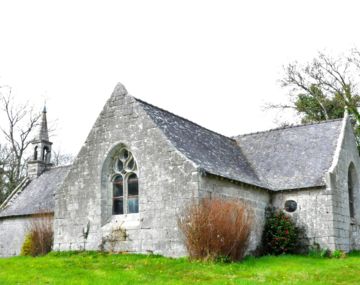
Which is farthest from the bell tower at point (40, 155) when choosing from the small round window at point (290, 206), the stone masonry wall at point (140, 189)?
the small round window at point (290, 206)

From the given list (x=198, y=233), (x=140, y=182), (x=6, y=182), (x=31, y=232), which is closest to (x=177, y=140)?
(x=140, y=182)

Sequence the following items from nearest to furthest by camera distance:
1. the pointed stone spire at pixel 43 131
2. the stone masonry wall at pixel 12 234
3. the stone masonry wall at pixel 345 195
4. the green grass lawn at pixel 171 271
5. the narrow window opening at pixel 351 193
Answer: the green grass lawn at pixel 171 271, the stone masonry wall at pixel 345 195, the narrow window opening at pixel 351 193, the stone masonry wall at pixel 12 234, the pointed stone spire at pixel 43 131

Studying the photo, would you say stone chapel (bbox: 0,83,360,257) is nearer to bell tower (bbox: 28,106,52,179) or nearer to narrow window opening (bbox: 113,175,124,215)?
narrow window opening (bbox: 113,175,124,215)

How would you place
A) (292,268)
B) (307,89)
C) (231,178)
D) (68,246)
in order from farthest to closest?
(307,89) → (68,246) → (231,178) → (292,268)

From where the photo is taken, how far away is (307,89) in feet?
128

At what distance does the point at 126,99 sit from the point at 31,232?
321 inches

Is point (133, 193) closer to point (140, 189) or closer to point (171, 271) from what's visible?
point (140, 189)

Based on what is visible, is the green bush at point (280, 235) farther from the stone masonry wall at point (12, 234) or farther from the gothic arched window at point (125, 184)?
the stone masonry wall at point (12, 234)

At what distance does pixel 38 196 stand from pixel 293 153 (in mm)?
14521

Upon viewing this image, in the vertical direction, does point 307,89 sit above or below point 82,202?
above

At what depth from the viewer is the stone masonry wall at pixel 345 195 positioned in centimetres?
2011

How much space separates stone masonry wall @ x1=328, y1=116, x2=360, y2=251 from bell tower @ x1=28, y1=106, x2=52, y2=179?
756 inches

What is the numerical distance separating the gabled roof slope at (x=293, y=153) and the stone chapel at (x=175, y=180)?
50 mm

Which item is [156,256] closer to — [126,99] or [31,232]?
[126,99]
